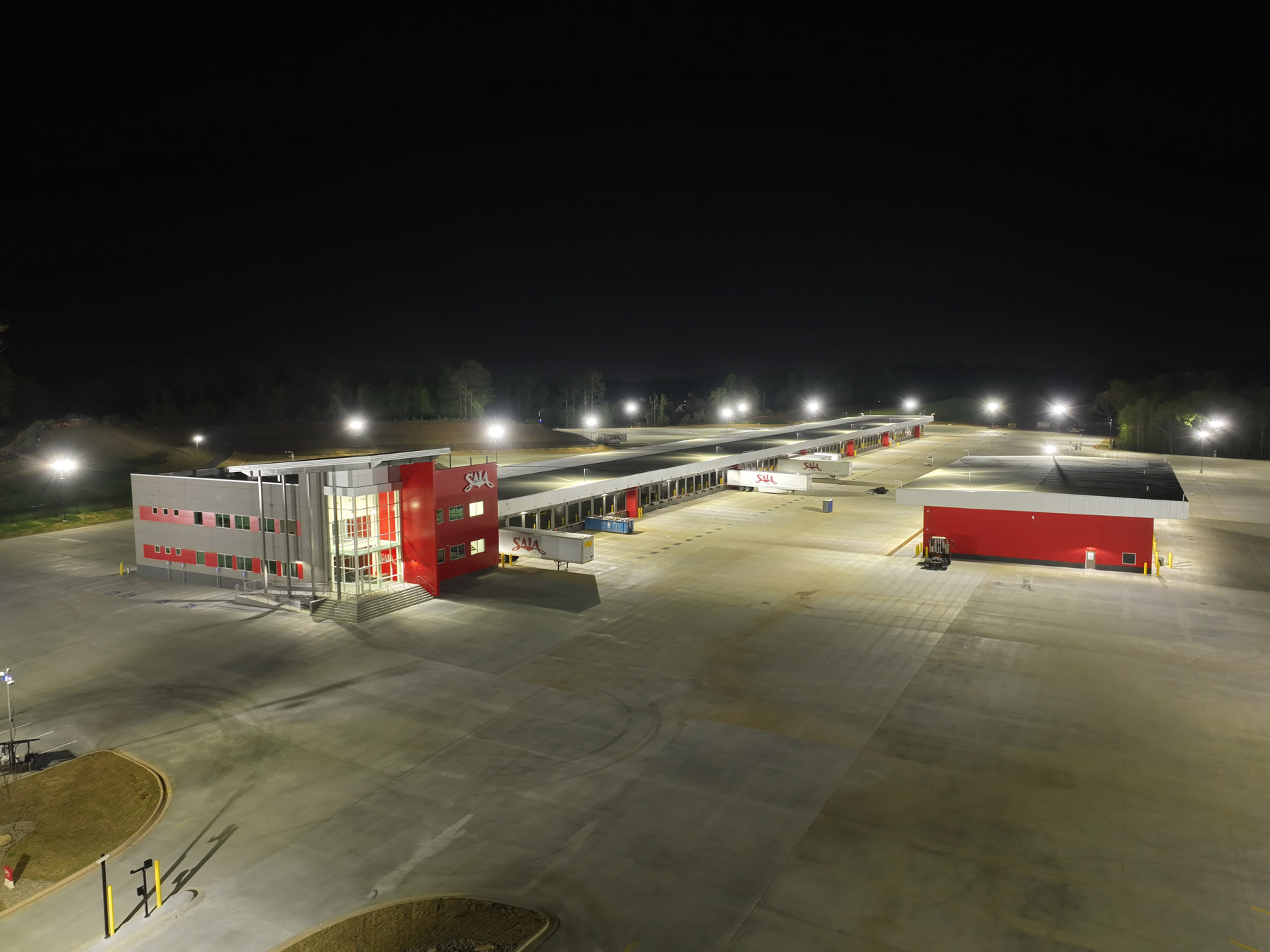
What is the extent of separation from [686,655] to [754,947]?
1544cm

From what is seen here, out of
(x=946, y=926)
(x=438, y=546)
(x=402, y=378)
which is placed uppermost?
(x=402, y=378)

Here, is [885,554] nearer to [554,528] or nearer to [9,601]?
[554,528]

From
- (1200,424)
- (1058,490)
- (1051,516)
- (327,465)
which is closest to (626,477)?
(327,465)

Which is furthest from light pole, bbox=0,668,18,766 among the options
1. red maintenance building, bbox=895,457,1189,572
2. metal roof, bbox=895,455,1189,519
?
red maintenance building, bbox=895,457,1189,572

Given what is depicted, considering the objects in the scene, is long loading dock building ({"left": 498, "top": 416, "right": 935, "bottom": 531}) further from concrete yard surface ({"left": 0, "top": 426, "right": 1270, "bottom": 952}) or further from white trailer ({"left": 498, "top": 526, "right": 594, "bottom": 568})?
concrete yard surface ({"left": 0, "top": 426, "right": 1270, "bottom": 952})

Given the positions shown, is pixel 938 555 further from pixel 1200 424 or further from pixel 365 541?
pixel 1200 424

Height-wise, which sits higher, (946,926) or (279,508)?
(279,508)

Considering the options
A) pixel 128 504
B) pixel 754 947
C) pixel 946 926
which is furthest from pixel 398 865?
pixel 128 504

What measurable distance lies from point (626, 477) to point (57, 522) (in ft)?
148

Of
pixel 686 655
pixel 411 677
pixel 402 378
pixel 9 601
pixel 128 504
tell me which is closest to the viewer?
pixel 411 677

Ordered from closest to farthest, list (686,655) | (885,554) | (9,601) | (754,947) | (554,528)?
(754,947) < (686,655) < (9,601) < (885,554) < (554,528)

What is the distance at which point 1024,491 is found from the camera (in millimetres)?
43438

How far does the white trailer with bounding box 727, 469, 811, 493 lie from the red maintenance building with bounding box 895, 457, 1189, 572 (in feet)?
77.1

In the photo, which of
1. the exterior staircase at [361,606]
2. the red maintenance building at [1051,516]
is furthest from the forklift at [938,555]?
the exterior staircase at [361,606]
